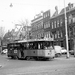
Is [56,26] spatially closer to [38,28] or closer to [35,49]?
[38,28]

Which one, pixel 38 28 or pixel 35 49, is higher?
pixel 38 28

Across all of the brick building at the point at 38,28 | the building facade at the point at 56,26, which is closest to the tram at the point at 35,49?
the building facade at the point at 56,26

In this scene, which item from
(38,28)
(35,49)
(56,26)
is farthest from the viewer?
(38,28)

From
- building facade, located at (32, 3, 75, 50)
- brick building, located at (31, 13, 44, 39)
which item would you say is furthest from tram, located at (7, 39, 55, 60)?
brick building, located at (31, 13, 44, 39)

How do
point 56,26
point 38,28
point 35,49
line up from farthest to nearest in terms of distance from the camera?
point 38,28, point 56,26, point 35,49

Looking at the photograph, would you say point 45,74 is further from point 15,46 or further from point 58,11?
point 58,11

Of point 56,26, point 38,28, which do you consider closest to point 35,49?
point 56,26

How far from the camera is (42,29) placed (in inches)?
2235

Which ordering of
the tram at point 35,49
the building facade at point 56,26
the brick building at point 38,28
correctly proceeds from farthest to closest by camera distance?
the brick building at point 38,28
the building facade at point 56,26
the tram at point 35,49

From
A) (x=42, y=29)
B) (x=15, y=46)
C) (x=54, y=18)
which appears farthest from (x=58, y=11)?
(x=15, y=46)

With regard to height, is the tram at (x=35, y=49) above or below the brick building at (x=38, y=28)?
below

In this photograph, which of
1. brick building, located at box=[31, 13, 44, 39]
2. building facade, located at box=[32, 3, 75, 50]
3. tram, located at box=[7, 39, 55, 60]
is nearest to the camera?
tram, located at box=[7, 39, 55, 60]

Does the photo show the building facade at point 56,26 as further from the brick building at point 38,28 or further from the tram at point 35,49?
the tram at point 35,49

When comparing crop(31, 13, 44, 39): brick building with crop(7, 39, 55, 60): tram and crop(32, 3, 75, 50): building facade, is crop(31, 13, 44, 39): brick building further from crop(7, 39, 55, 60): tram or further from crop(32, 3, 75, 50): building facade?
crop(7, 39, 55, 60): tram
